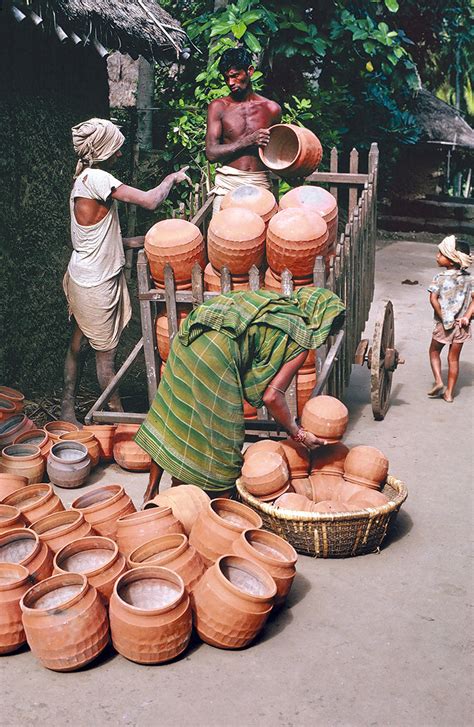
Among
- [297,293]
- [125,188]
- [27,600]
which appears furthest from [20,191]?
[27,600]

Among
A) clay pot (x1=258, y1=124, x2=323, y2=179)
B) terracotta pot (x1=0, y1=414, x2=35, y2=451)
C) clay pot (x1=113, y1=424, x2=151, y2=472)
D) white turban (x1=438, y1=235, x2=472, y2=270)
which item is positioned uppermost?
clay pot (x1=258, y1=124, x2=323, y2=179)

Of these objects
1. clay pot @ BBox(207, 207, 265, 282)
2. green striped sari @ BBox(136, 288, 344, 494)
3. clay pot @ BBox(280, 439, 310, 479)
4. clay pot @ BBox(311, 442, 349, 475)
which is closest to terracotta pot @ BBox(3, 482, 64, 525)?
green striped sari @ BBox(136, 288, 344, 494)

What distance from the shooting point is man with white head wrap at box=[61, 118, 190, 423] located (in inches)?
228

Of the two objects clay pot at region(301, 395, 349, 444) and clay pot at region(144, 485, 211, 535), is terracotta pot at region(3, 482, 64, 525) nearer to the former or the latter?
clay pot at region(144, 485, 211, 535)

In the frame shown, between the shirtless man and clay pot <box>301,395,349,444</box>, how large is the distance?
263 cm

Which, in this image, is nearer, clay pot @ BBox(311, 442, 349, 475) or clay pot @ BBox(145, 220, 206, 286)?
clay pot @ BBox(311, 442, 349, 475)

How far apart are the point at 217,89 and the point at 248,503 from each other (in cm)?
629

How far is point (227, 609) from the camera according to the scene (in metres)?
3.57

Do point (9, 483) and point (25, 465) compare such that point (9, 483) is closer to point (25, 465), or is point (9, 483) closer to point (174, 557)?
point (25, 465)

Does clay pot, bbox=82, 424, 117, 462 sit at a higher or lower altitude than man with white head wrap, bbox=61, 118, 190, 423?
lower

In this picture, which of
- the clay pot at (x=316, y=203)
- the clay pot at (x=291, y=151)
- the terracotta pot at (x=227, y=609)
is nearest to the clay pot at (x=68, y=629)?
the terracotta pot at (x=227, y=609)

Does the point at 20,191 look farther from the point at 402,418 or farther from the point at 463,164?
the point at 463,164

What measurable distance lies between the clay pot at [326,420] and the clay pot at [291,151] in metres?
2.46

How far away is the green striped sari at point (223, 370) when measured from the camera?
14.6ft
